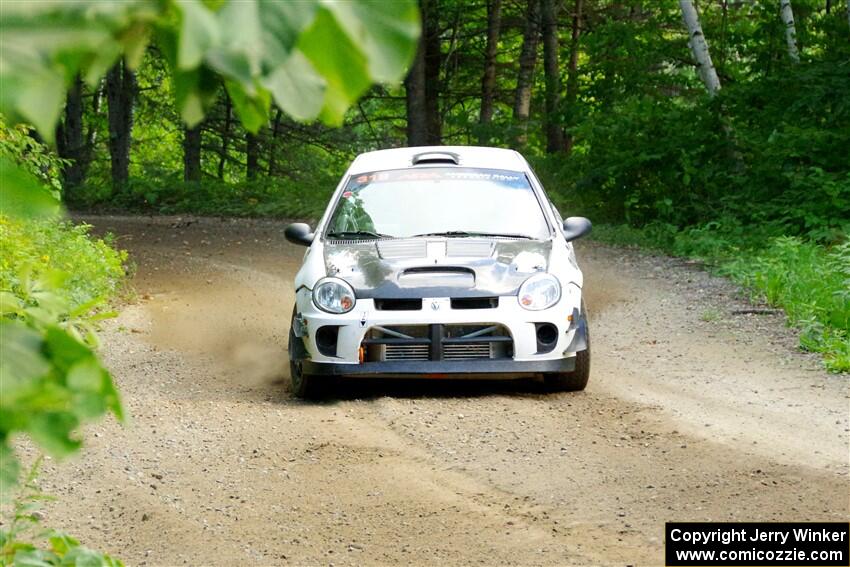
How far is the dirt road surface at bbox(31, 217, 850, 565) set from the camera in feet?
17.5

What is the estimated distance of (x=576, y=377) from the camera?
8438 mm

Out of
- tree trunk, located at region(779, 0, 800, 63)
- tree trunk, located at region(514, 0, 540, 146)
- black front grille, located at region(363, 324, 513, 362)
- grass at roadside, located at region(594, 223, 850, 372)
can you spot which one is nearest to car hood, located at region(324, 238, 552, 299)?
black front grille, located at region(363, 324, 513, 362)

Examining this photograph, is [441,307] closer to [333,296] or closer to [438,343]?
[438,343]

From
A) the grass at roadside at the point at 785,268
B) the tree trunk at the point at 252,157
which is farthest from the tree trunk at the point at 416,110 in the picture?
the grass at roadside at the point at 785,268

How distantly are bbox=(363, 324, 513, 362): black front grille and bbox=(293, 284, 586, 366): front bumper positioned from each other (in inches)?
1.6

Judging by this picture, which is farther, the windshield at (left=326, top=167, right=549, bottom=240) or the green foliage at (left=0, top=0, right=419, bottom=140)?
the windshield at (left=326, top=167, right=549, bottom=240)

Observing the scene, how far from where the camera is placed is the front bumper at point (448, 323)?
800 cm

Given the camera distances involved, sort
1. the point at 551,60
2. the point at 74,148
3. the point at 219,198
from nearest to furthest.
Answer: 1. the point at 219,198
2. the point at 551,60
3. the point at 74,148

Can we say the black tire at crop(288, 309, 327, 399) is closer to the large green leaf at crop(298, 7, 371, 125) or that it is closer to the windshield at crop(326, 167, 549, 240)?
the windshield at crop(326, 167, 549, 240)

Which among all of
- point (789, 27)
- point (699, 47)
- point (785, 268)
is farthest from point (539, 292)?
point (789, 27)

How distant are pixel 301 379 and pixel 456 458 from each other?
2158 millimetres

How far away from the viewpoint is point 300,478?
6.37 meters

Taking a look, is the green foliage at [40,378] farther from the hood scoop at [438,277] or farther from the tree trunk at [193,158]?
the tree trunk at [193,158]

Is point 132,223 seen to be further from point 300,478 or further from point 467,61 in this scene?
point 300,478
